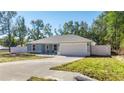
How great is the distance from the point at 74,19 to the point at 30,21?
2.55 metres

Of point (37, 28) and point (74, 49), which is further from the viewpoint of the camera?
point (74, 49)

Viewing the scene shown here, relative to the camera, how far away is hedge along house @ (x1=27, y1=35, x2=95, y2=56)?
18.1m

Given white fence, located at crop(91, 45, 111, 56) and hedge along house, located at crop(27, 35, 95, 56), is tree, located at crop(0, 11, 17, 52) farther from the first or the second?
white fence, located at crop(91, 45, 111, 56)

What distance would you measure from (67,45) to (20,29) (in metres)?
4.46

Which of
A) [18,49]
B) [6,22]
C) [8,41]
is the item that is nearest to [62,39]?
[18,49]

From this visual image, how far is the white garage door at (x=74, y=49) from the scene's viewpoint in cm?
1827

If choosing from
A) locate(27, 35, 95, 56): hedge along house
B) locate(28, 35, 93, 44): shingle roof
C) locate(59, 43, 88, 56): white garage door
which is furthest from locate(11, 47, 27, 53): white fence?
locate(59, 43, 88, 56): white garage door

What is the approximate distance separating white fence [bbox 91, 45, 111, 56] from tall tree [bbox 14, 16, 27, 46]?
478 centimetres

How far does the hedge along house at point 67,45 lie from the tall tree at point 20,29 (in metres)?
1.20

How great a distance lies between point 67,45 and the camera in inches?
760

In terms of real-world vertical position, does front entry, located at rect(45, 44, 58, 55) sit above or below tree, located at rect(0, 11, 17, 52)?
below

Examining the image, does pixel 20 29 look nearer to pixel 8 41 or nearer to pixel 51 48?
pixel 8 41
